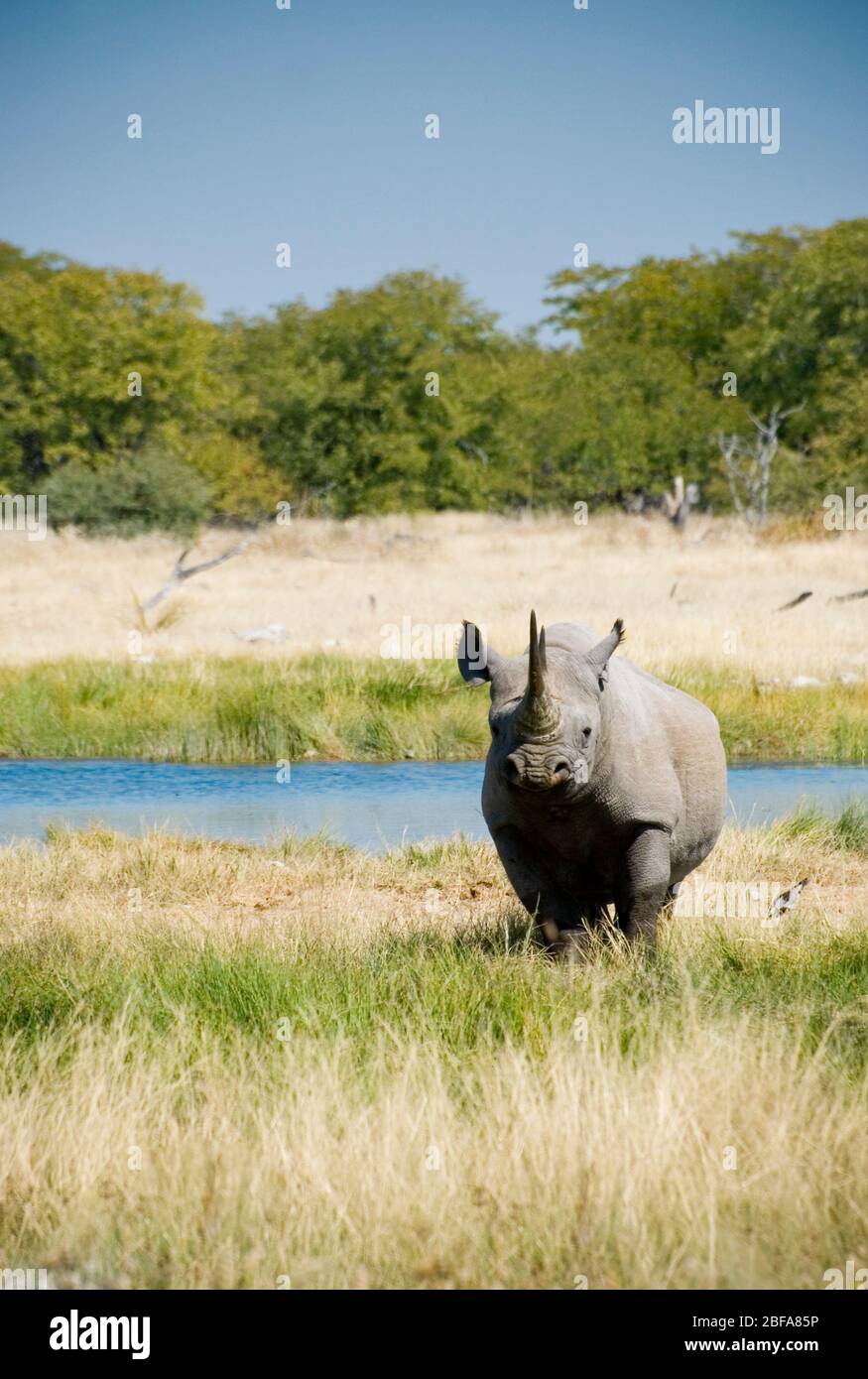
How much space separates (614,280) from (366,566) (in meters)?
33.0

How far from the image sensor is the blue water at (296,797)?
44.9 ft

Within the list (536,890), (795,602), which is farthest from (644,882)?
(795,602)

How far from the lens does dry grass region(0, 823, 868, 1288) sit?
4727 mm

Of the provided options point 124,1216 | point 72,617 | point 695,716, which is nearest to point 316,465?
point 72,617

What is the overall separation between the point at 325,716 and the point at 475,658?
11.2 m

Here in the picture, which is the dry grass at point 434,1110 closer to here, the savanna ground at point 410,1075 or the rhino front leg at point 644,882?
the savanna ground at point 410,1075

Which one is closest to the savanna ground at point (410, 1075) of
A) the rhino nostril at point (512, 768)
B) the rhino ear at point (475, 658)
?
the rhino nostril at point (512, 768)

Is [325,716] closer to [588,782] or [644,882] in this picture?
[644,882]

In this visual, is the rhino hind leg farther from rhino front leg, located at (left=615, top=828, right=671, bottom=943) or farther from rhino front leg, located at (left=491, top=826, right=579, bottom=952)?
rhino front leg, located at (left=491, top=826, right=579, bottom=952)

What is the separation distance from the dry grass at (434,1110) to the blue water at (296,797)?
5242mm

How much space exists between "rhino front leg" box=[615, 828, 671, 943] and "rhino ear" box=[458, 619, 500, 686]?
101 centimetres

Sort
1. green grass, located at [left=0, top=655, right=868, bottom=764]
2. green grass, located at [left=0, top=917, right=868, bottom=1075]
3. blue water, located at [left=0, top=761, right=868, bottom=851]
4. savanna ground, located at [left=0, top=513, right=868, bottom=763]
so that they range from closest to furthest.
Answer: green grass, located at [left=0, top=917, right=868, bottom=1075] → blue water, located at [left=0, top=761, right=868, bottom=851] → green grass, located at [left=0, top=655, right=868, bottom=764] → savanna ground, located at [left=0, top=513, right=868, bottom=763]

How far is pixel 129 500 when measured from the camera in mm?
41594

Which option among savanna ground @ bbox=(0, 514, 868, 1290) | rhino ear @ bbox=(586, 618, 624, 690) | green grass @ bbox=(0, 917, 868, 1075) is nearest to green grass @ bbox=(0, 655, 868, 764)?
savanna ground @ bbox=(0, 514, 868, 1290)
